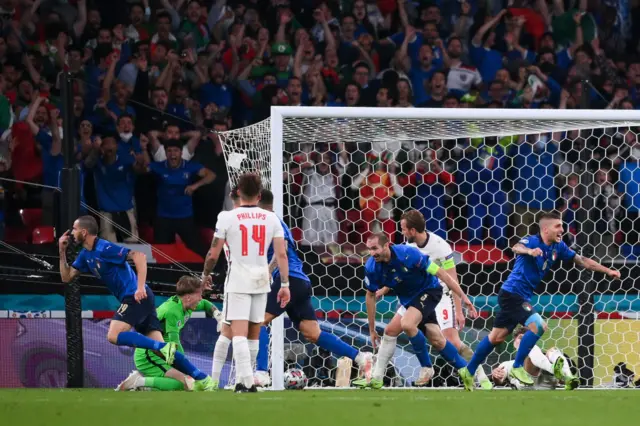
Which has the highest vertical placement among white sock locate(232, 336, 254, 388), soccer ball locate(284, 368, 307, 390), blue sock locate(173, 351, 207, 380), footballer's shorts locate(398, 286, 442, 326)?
footballer's shorts locate(398, 286, 442, 326)

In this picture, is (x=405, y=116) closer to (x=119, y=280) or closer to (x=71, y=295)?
(x=119, y=280)

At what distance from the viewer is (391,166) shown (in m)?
12.0

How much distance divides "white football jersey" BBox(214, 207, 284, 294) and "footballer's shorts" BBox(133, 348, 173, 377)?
87.8 inches

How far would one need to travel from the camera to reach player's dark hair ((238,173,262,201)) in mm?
8109

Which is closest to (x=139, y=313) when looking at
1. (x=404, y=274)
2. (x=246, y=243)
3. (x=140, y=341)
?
(x=140, y=341)

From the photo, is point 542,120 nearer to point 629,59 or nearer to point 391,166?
point 391,166

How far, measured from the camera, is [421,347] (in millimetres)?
9891

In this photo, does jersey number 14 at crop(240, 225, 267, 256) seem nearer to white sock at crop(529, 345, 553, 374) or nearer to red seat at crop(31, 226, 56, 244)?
white sock at crop(529, 345, 553, 374)

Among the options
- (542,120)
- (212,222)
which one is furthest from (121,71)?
(542,120)

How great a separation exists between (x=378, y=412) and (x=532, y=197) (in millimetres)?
6519

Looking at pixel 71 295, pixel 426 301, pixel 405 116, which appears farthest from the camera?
pixel 71 295

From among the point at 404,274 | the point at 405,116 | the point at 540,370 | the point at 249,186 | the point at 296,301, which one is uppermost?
the point at 405,116

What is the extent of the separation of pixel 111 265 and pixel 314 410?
357 centimetres

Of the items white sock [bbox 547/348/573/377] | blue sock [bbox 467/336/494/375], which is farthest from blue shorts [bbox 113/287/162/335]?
white sock [bbox 547/348/573/377]
